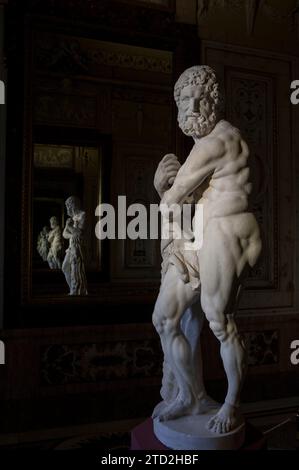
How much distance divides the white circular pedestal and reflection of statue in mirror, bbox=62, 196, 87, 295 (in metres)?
1.27

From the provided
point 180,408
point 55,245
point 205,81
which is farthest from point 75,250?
point 205,81

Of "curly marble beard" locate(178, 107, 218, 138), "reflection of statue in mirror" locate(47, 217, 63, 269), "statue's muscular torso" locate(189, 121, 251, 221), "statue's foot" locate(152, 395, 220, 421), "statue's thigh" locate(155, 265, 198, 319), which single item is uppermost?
"curly marble beard" locate(178, 107, 218, 138)

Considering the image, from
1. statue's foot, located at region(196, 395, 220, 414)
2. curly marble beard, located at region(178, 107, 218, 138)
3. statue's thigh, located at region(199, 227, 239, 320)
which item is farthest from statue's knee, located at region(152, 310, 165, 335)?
curly marble beard, located at region(178, 107, 218, 138)

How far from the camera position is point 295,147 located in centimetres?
346

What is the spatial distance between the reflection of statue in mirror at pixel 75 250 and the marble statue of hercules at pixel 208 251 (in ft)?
3.80

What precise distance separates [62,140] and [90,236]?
656mm

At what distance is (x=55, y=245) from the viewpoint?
2.88 meters

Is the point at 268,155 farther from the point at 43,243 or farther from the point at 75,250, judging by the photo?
the point at 43,243

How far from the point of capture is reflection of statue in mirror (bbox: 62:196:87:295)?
2.91 meters

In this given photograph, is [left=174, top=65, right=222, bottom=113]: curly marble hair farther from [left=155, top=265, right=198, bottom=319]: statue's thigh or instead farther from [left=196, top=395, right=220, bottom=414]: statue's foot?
[left=196, top=395, right=220, bottom=414]: statue's foot

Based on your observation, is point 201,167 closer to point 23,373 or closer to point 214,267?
point 214,267

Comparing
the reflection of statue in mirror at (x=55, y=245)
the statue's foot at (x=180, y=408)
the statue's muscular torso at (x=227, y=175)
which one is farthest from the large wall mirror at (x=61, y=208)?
the statue's muscular torso at (x=227, y=175)

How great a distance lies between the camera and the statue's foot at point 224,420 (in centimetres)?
171

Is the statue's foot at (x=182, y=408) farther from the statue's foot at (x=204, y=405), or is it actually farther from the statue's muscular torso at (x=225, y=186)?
the statue's muscular torso at (x=225, y=186)
